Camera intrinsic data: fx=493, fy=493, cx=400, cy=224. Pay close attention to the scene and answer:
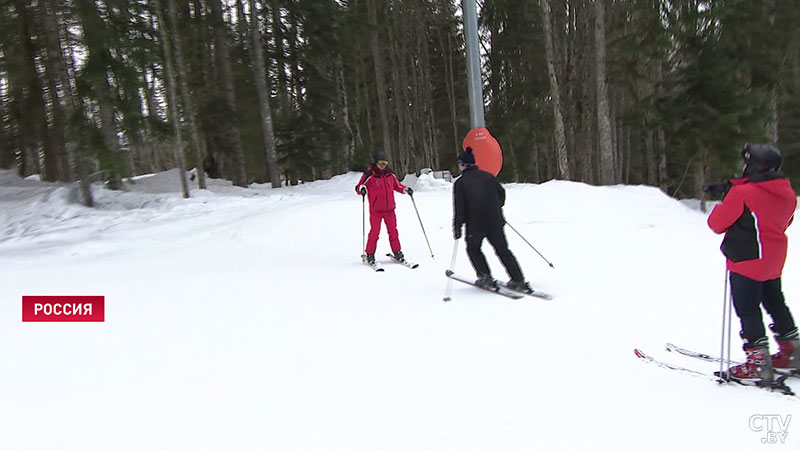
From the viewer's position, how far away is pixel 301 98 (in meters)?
22.1

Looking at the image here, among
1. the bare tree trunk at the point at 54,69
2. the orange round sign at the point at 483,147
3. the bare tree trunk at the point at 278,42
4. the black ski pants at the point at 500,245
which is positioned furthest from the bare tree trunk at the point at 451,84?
the black ski pants at the point at 500,245

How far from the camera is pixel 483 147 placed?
9.67 m

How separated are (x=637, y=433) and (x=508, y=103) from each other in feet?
78.5

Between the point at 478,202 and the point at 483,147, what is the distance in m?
4.26

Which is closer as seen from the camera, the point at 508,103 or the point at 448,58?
the point at 508,103

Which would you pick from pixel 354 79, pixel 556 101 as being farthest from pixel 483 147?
pixel 354 79

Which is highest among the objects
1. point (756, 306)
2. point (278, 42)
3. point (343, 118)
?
point (278, 42)

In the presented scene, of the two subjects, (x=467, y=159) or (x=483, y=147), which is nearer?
(x=467, y=159)

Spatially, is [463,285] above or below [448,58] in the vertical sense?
below

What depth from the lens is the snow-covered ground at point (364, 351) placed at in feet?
9.62

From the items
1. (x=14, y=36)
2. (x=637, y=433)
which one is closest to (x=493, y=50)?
(x=14, y=36)

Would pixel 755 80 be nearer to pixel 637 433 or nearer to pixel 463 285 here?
pixel 463 285

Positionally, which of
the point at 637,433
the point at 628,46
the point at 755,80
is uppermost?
the point at 628,46

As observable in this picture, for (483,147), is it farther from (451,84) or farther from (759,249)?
(451,84)
